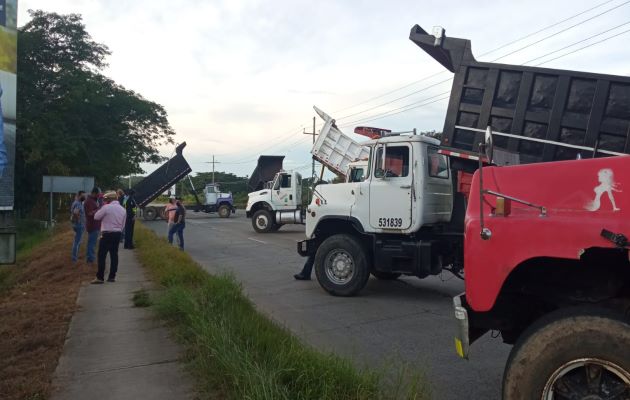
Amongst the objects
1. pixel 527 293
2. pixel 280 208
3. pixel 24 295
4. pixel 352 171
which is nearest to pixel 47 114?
pixel 280 208

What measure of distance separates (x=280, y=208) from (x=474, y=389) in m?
19.6

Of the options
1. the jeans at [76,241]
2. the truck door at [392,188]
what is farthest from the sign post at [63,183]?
the truck door at [392,188]

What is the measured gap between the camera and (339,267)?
8.71 metres

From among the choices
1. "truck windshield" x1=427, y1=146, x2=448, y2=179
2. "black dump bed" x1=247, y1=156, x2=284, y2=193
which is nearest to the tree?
"black dump bed" x1=247, y1=156, x2=284, y2=193

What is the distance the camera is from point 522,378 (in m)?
3.01

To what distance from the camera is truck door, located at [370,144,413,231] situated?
8164mm

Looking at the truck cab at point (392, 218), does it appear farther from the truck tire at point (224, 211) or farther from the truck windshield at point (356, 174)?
the truck tire at point (224, 211)

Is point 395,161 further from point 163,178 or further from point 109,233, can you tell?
point 163,178

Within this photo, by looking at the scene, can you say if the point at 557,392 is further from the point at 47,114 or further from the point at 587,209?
the point at 47,114

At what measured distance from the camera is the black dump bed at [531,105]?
183 inches

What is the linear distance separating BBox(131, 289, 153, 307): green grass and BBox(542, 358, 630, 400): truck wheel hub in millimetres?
5560

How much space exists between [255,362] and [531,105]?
360cm

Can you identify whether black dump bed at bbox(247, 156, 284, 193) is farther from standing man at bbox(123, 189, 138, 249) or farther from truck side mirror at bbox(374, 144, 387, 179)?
truck side mirror at bbox(374, 144, 387, 179)

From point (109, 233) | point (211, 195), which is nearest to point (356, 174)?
point (109, 233)
